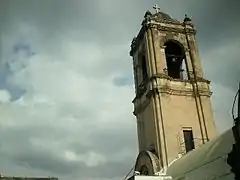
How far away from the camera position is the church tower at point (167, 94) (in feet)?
79.2

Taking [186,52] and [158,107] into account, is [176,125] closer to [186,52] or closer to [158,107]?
[158,107]

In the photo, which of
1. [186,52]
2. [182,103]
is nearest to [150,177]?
[182,103]

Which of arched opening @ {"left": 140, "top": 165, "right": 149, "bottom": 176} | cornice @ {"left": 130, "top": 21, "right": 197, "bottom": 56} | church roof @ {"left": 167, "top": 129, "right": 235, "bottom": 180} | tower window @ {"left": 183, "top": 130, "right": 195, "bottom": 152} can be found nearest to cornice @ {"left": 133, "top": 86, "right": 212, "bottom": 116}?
tower window @ {"left": 183, "top": 130, "right": 195, "bottom": 152}

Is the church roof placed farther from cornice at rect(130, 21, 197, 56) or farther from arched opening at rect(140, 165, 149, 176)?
cornice at rect(130, 21, 197, 56)

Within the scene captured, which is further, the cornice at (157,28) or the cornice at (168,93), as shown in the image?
the cornice at (157,28)

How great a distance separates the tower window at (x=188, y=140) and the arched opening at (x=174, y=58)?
211 inches

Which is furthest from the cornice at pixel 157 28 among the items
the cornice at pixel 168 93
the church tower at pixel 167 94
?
the cornice at pixel 168 93

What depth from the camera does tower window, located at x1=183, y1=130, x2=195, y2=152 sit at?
80.5ft

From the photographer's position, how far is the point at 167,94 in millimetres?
25500

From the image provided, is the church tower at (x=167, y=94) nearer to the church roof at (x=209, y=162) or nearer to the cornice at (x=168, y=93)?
the cornice at (x=168, y=93)

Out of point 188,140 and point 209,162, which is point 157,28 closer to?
point 188,140

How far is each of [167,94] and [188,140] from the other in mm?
3463

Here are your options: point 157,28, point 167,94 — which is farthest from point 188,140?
point 157,28

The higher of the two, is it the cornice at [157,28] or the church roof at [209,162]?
the cornice at [157,28]
